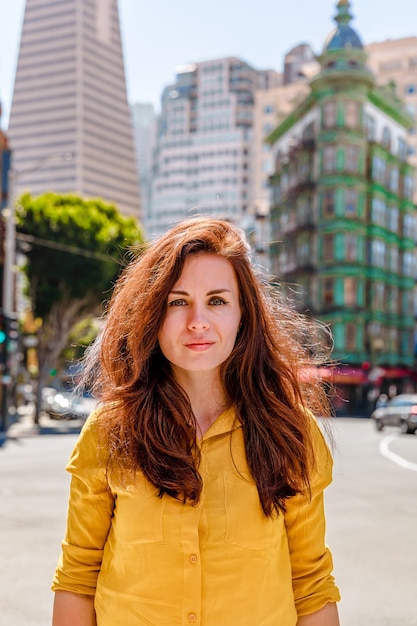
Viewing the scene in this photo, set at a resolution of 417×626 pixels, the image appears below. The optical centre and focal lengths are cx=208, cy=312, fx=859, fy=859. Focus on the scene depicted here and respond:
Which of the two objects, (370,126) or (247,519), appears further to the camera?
(370,126)

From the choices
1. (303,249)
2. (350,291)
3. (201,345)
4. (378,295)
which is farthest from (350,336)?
(201,345)

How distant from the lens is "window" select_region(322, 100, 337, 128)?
5691cm

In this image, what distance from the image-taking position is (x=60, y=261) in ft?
123

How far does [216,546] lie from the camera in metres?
2.28

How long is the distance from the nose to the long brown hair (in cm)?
10

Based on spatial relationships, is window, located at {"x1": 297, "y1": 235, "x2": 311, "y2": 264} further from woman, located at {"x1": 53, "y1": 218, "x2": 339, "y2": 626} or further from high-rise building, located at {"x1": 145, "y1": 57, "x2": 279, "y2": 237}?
high-rise building, located at {"x1": 145, "y1": 57, "x2": 279, "y2": 237}

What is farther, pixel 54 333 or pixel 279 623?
pixel 54 333

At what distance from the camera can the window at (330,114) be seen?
56906mm

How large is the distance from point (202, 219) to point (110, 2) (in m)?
192

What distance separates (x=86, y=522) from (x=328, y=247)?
5484 centimetres

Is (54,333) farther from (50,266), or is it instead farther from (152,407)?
(152,407)

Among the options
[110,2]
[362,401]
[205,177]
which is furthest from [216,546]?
[110,2]

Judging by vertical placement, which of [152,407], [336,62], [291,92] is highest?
[291,92]

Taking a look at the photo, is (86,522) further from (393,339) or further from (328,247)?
(393,339)
